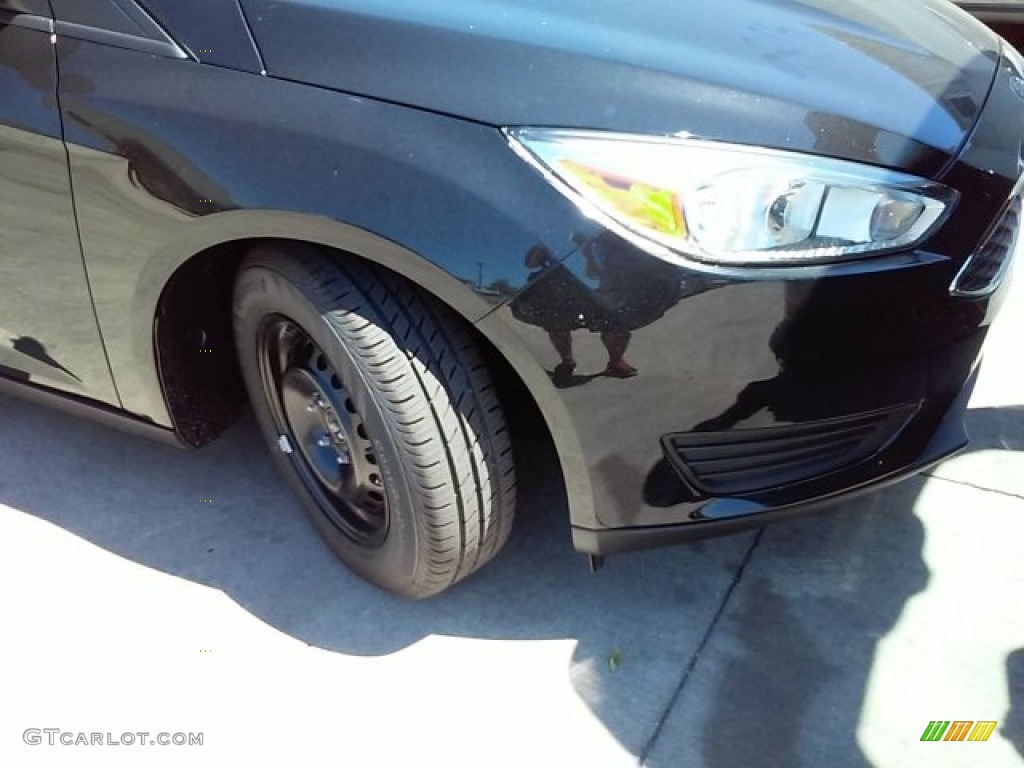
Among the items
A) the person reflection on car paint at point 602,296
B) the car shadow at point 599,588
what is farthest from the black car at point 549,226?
the car shadow at point 599,588

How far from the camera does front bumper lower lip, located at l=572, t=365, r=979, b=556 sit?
2.01 metres

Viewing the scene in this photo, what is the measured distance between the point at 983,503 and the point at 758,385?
3.45 ft

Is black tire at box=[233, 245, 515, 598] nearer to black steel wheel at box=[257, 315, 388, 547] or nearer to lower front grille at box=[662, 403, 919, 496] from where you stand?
black steel wheel at box=[257, 315, 388, 547]

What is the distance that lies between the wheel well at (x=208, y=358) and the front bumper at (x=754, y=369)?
0.77 feet

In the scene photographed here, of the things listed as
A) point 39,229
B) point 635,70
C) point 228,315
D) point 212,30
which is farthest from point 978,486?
point 39,229

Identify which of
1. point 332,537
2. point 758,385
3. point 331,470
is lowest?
point 332,537

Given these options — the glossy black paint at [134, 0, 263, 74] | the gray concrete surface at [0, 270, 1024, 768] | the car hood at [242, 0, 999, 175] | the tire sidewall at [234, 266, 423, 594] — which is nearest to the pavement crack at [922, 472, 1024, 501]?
the gray concrete surface at [0, 270, 1024, 768]

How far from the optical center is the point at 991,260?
6.50 ft

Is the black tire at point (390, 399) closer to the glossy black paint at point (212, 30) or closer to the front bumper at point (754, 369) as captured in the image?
the front bumper at point (754, 369)

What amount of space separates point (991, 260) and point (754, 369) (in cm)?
53

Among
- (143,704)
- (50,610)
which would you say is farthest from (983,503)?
(50,610)

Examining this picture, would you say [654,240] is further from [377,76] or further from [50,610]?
[50,610]

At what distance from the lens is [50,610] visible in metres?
2.48

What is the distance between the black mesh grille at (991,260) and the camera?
1.91 m
